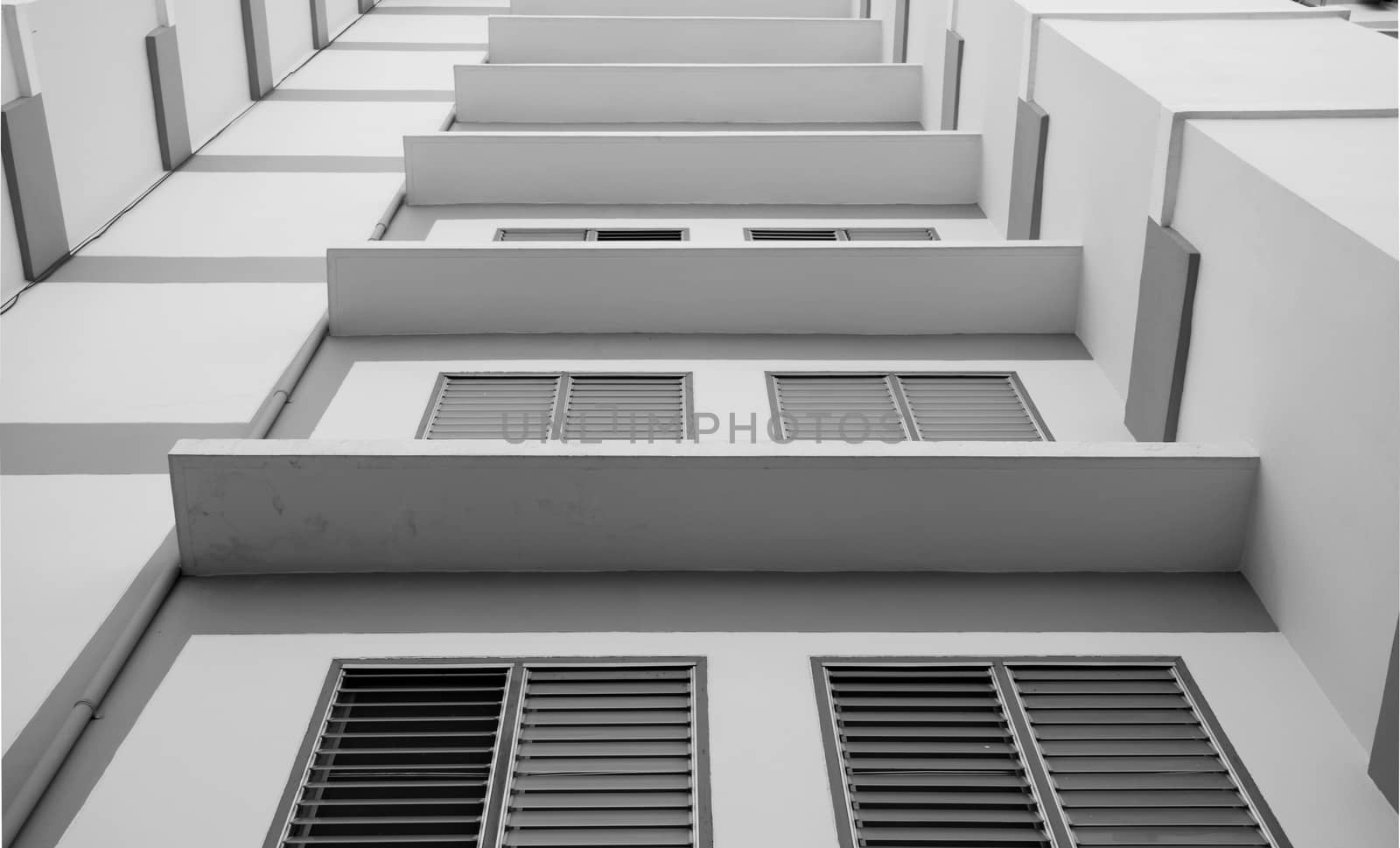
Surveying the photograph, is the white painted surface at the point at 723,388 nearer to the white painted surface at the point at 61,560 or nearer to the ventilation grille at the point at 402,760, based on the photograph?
the white painted surface at the point at 61,560

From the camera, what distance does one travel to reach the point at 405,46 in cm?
1207

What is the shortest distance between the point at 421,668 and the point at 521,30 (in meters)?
7.49

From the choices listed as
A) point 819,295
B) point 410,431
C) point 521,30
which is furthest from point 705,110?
point 410,431

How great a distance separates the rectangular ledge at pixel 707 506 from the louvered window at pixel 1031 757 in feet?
1.46

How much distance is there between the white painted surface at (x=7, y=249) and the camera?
5898mm

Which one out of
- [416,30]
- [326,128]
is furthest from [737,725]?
[416,30]

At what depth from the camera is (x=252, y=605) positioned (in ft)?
12.0

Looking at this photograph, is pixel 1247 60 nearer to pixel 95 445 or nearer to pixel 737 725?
pixel 737 725

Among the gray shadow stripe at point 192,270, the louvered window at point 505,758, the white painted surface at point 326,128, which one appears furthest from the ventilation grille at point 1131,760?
the white painted surface at point 326,128

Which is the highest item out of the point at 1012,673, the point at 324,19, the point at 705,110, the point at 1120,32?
the point at 324,19

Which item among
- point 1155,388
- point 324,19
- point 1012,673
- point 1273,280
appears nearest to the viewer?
point 1012,673

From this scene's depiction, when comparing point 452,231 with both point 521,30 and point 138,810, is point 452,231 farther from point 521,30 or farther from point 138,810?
point 138,810

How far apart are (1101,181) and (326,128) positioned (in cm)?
593

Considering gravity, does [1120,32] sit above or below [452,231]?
below
